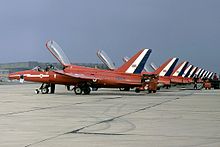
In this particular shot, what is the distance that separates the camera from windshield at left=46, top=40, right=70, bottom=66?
3180cm

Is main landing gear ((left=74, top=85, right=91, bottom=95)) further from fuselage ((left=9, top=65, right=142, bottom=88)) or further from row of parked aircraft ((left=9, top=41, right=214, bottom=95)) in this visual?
fuselage ((left=9, top=65, right=142, bottom=88))

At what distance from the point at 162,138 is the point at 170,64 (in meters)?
37.4

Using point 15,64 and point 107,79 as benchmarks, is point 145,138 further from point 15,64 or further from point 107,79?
point 15,64

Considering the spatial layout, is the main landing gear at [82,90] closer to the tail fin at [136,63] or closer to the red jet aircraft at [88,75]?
the red jet aircraft at [88,75]

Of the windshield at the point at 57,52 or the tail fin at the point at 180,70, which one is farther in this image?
the tail fin at the point at 180,70

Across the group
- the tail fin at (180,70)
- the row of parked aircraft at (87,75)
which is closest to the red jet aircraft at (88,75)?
the row of parked aircraft at (87,75)

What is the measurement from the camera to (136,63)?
32312mm

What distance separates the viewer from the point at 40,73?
32.8m

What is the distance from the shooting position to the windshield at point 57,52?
104 ft

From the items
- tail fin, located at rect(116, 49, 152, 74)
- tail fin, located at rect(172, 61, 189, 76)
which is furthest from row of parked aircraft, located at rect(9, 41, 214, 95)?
tail fin, located at rect(172, 61, 189, 76)

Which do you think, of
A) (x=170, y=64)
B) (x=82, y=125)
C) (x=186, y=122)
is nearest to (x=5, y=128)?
(x=82, y=125)

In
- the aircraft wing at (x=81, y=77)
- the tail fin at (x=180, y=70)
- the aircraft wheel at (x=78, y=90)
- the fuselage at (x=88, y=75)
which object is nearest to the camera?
the fuselage at (x=88, y=75)

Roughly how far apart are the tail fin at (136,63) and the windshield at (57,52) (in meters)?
4.40

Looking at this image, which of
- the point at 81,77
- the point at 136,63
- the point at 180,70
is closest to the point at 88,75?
the point at 81,77
